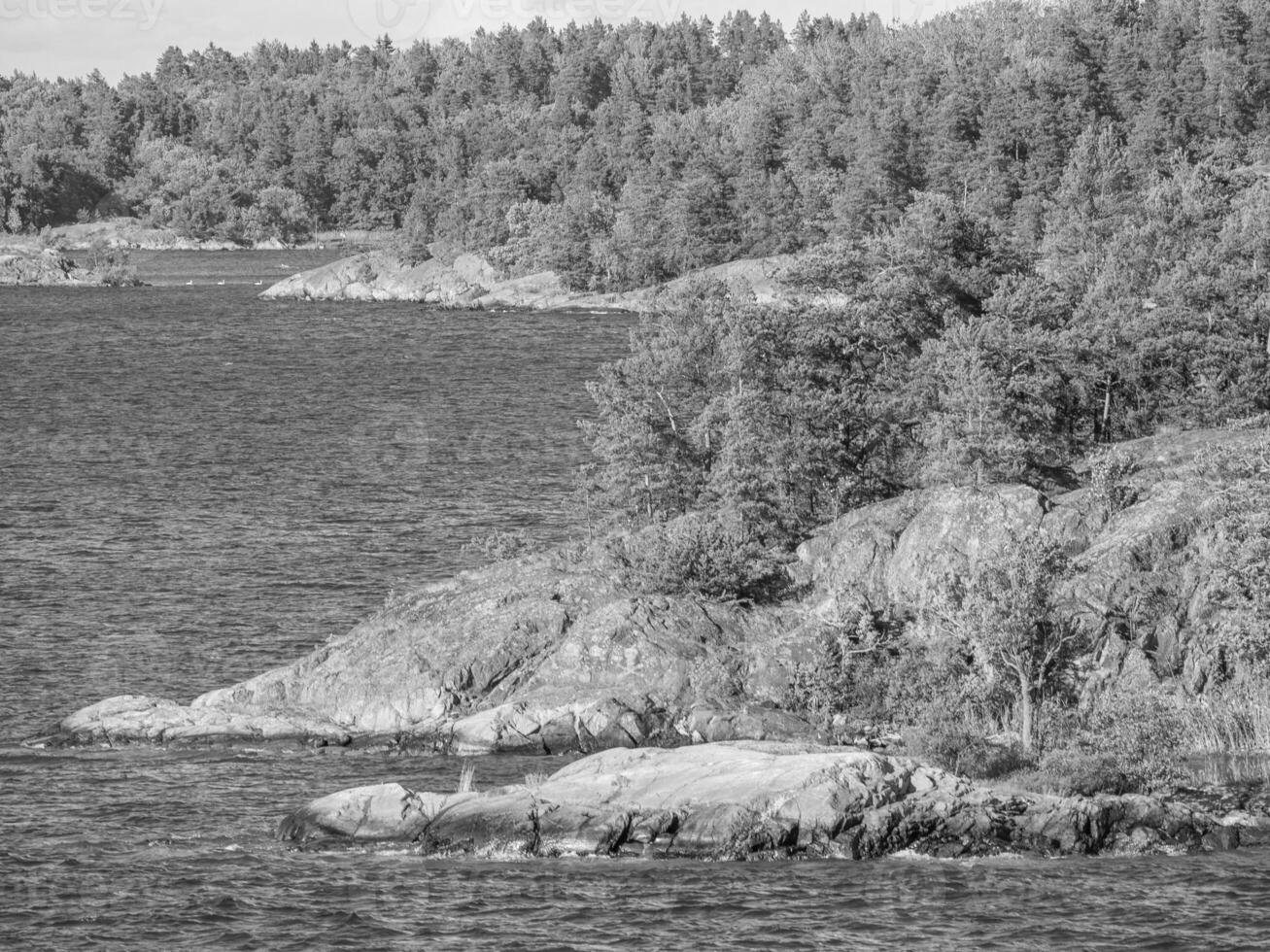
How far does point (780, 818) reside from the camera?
44.5m

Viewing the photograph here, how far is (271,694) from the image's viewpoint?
194 ft

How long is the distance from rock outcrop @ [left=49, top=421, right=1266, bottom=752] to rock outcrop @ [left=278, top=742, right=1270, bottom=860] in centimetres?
843

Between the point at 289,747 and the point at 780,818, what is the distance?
1864 centimetres

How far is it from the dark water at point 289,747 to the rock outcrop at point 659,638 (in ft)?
8.00

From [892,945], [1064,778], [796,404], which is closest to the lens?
[892,945]

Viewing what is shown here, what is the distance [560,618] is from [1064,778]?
20.0 meters

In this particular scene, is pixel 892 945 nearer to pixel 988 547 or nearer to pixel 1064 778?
pixel 1064 778

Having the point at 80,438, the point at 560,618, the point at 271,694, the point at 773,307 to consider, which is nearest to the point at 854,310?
the point at 773,307

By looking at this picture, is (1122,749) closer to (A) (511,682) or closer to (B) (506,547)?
(A) (511,682)

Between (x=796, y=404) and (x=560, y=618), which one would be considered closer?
(x=560, y=618)

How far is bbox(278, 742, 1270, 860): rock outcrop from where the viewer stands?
4422cm

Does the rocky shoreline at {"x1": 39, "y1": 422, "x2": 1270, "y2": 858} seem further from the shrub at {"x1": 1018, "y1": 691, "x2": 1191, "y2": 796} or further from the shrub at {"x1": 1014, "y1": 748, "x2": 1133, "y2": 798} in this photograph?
the shrub at {"x1": 1014, "y1": 748, "x2": 1133, "y2": 798}

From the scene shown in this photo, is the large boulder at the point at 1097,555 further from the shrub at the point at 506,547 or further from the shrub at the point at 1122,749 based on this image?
the shrub at the point at 506,547

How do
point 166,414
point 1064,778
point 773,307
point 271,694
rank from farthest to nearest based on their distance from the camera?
point 166,414, point 773,307, point 271,694, point 1064,778
